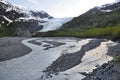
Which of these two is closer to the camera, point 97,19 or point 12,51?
point 12,51

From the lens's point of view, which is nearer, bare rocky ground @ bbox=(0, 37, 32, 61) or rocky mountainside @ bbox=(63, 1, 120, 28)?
bare rocky ground @ bbox=(0, 37, 32, 61)

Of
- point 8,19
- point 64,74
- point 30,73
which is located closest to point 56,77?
point 64,74

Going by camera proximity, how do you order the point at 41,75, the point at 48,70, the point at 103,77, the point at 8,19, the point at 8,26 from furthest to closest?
1. the point at 8,19
2. the point at 8,26
3. the point at 48,70
4. the point at 41,75
5. the point at 103,77

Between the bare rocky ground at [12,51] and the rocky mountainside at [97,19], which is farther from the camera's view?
the rocky mountainside at [97,19]

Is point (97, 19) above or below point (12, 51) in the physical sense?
above

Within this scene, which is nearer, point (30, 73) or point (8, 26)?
point (30, 73)

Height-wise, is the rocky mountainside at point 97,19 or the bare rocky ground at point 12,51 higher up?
the rocky mountainside at point 97,19

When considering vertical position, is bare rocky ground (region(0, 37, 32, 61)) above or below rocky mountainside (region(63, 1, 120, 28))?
below

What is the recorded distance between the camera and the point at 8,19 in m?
187

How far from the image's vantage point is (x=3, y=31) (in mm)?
147500

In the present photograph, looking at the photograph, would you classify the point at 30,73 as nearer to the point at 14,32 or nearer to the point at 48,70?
the point at 48,70

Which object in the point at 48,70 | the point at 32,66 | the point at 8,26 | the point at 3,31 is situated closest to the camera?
the point at 48,70

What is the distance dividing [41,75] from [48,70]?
236 cm

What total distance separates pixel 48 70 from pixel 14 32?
125 metres
